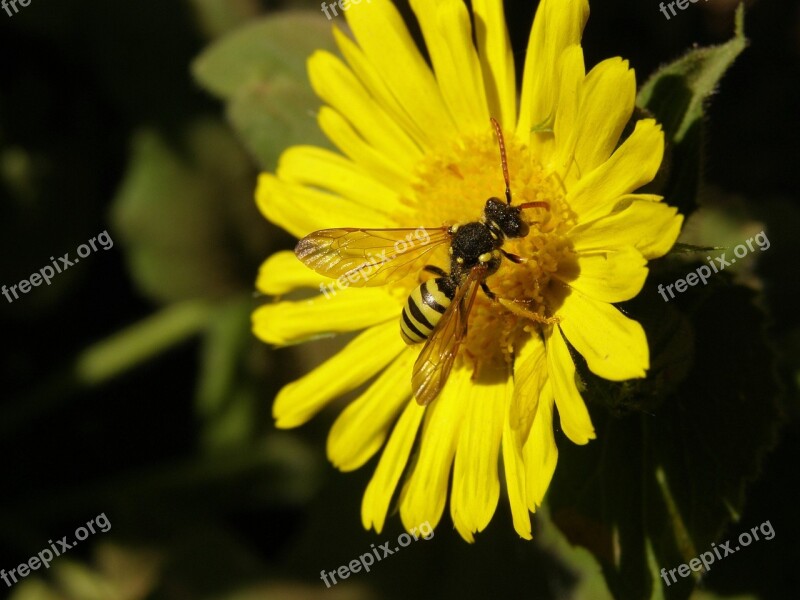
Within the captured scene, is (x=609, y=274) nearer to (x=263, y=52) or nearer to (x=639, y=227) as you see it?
(x=639, y=227)

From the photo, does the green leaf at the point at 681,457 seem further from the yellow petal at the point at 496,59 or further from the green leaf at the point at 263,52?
the green leaf at the point at 263,52

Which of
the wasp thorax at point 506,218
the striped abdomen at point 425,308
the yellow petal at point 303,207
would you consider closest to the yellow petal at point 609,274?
the wasp thorax at point 506,218

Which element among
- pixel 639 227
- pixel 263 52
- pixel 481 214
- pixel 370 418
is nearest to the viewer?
pixel 639 227

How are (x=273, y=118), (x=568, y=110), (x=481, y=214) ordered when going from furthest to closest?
(x=273, y=118)
(x=481, y=214)
(x=568, y=110)

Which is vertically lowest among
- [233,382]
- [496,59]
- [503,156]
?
[233,382]

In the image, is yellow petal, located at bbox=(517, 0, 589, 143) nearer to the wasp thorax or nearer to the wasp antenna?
the wasp antenna

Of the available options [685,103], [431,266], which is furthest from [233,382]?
[685,103]
